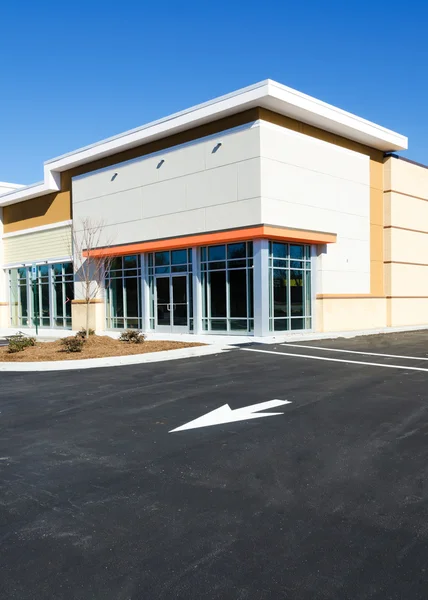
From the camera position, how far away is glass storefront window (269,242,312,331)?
20688 mm

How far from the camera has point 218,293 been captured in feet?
70.9

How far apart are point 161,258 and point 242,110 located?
741 centimetres

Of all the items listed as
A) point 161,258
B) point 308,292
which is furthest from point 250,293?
point 161,258

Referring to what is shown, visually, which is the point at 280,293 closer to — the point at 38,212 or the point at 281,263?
the point at 281,263

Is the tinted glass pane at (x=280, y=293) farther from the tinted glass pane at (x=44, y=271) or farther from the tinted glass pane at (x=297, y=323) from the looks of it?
the tinted glass pane at (x=44, y=271)

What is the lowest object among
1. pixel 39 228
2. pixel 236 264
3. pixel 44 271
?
pixel 236 264

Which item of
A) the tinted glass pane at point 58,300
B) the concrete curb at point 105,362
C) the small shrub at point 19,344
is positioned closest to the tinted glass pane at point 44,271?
the tinted glass pane at point 58,300

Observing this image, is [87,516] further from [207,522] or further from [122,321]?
[122,321]

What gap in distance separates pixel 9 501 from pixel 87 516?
0.84 m

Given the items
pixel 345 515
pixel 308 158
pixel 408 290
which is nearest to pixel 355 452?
pixel 345 515

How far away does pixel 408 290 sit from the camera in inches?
1084

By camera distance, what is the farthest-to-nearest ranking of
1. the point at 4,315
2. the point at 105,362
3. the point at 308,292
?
the point at 4,315
the point at 308,292
the point at 105,362

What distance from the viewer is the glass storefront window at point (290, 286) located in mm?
20688

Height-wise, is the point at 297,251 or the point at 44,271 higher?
the point at 297,251
